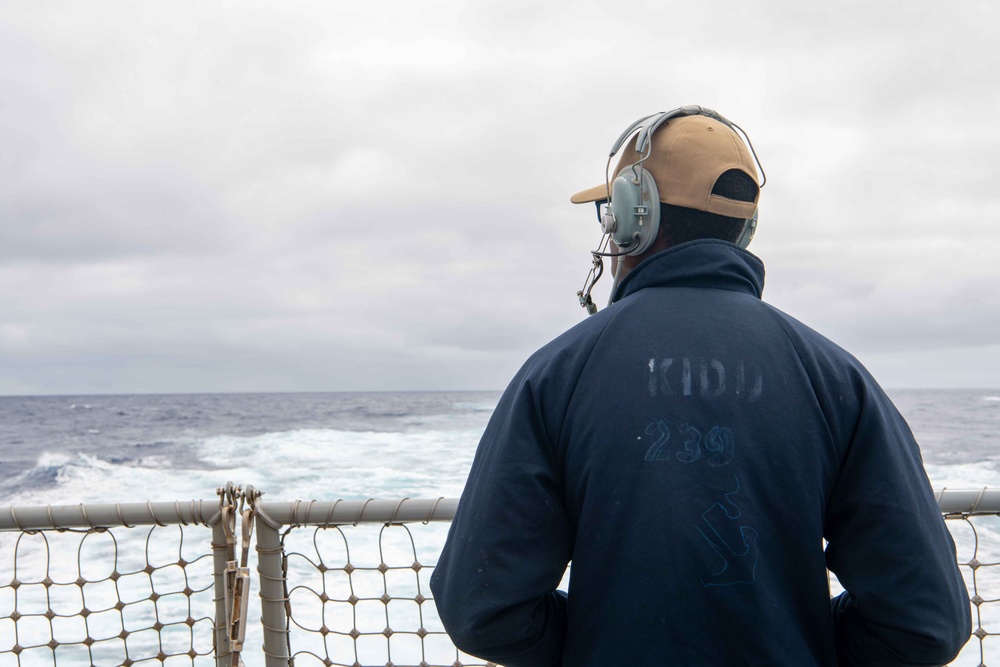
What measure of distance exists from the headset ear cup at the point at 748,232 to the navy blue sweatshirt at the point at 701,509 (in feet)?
0.53

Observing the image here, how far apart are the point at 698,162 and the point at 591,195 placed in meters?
0.32

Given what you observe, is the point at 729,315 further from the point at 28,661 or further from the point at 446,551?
the point at 28,661

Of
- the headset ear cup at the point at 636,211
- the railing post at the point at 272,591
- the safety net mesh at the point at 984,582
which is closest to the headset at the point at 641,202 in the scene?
the headset ear cup at the point at 636,211

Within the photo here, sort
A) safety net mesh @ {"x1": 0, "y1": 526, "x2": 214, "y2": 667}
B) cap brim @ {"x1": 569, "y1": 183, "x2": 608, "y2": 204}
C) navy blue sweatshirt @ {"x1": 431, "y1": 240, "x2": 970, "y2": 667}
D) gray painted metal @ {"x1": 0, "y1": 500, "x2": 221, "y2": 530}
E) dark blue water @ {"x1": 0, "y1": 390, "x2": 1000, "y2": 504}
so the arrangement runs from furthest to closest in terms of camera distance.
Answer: dark blue water @ {"x1": 0, "y1": 390, "x2": 1000, "y2": 504} < safety net mesh @ {"x1": 0, "y1": 526, "x2": 214, "y2": 667} < gray painted metal @ {"x1": 0, "y1": 500, "x2": 221, "y2": 530} < cap brim @ {"x1": 569, "y1": 183, "x2": 608, "y2": 204} < navy blue sweatshirt @ {"x1": 431, "y1": 240, "x2": 970, "y2": 667}

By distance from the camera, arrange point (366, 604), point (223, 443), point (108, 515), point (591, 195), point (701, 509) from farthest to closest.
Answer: point (223, 443)
point (366, 604)
point (108, 515)
point (591, 195)
point (701, 509)

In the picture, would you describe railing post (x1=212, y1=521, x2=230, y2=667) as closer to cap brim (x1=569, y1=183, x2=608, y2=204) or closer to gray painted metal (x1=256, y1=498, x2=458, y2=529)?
gray painted metal (x1=256, y1=498, x2=458, y2=529)

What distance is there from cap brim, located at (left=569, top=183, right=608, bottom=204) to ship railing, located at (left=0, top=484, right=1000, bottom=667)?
1.01m

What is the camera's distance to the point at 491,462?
53.7 inches

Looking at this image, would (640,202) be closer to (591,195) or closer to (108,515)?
(591,195)

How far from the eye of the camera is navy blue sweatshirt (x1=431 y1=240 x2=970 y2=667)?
4.20 ft

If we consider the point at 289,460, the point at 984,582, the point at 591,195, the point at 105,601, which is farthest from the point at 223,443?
the point at 591,195

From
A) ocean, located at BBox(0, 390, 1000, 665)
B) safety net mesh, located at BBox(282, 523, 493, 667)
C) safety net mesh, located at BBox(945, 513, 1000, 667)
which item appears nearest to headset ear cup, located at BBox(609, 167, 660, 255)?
safety net mesh, located at BBox(945, 513, 1000, 667)

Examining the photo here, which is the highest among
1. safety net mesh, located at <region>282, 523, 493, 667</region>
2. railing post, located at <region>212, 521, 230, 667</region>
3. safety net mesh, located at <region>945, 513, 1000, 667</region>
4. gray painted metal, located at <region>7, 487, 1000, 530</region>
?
gray painted metal, located at <region>7, 487, 1000, 530</region>

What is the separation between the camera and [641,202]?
1512 millimetres
